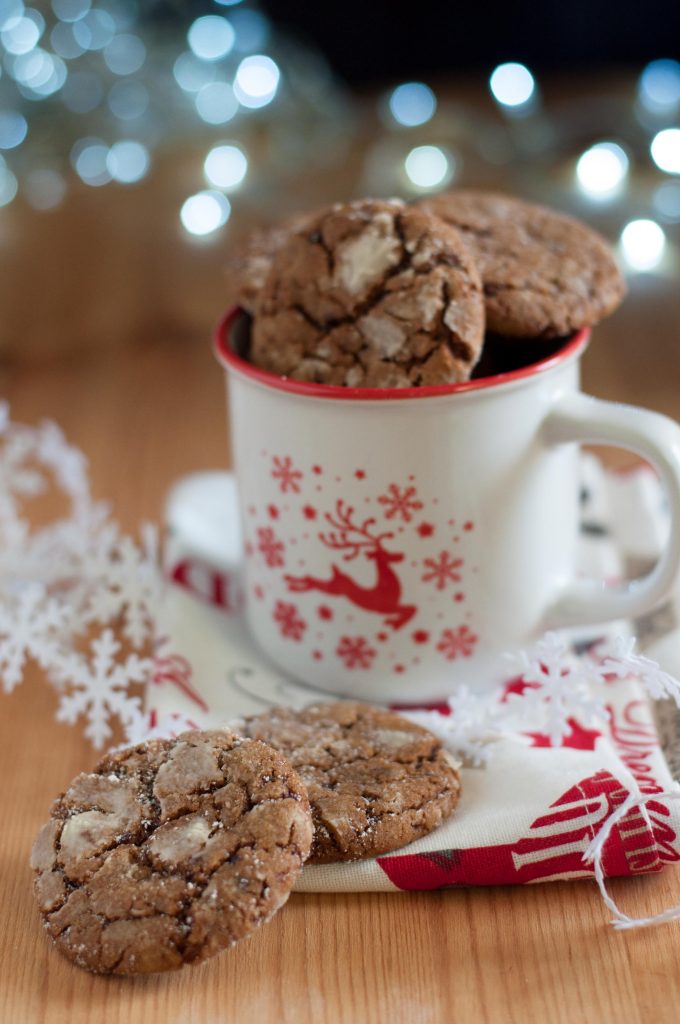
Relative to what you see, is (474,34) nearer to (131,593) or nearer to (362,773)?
(131,593)

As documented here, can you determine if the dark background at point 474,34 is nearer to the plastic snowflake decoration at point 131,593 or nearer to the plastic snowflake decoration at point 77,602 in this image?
the plastic snowflake decoration at point 77,602

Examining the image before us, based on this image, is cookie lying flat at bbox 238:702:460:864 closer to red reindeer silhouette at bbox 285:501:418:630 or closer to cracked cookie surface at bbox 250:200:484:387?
red reindeer silhouette at bbox 285:501:418:630

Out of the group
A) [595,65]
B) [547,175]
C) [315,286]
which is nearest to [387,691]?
[315,286]

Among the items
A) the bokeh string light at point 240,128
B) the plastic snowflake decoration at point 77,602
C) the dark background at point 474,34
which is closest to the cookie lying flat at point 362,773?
the plastic snowflake decoration at point 77,602

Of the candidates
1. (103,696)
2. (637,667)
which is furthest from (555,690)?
(103,696)

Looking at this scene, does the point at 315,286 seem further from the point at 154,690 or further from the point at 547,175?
the point at 547,175

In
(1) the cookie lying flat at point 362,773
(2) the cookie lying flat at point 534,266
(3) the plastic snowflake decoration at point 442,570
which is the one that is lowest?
(1) the cookie lying flat at point 362,773
